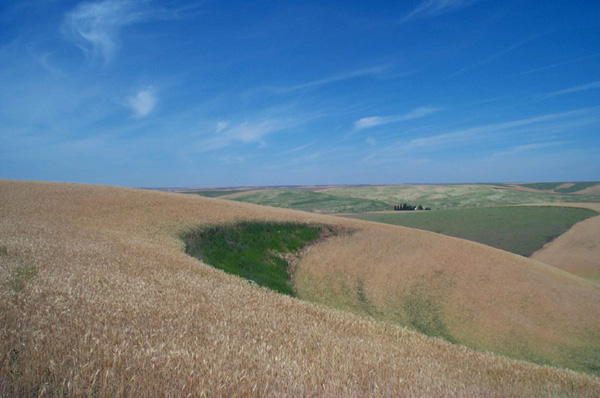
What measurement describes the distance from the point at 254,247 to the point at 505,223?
47487mm

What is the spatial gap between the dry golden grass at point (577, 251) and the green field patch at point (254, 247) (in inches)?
1188

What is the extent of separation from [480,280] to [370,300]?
853cm

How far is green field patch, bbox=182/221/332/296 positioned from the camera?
73.1 feet

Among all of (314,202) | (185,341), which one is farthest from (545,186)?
(185,341)

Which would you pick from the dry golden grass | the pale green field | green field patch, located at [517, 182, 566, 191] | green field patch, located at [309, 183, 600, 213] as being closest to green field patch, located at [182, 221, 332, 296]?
the dry golden grass

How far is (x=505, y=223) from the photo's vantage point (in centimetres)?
5609

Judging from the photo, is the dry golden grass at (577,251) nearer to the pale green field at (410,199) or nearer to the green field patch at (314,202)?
the pale green field at (410,199)

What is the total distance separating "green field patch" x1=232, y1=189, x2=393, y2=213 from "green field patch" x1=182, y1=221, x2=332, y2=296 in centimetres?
6434

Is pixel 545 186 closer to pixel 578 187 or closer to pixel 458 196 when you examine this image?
pixel 578 187

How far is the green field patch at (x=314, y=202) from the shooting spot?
323 ft

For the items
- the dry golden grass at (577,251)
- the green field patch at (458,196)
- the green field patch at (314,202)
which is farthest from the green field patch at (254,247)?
the green field patch at (458,196)

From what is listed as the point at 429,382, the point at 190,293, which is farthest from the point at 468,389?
the point at 190,293

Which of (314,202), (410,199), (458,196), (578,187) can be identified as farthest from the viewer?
(578,187)

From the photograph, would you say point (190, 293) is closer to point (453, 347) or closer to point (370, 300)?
point (453, 347)
